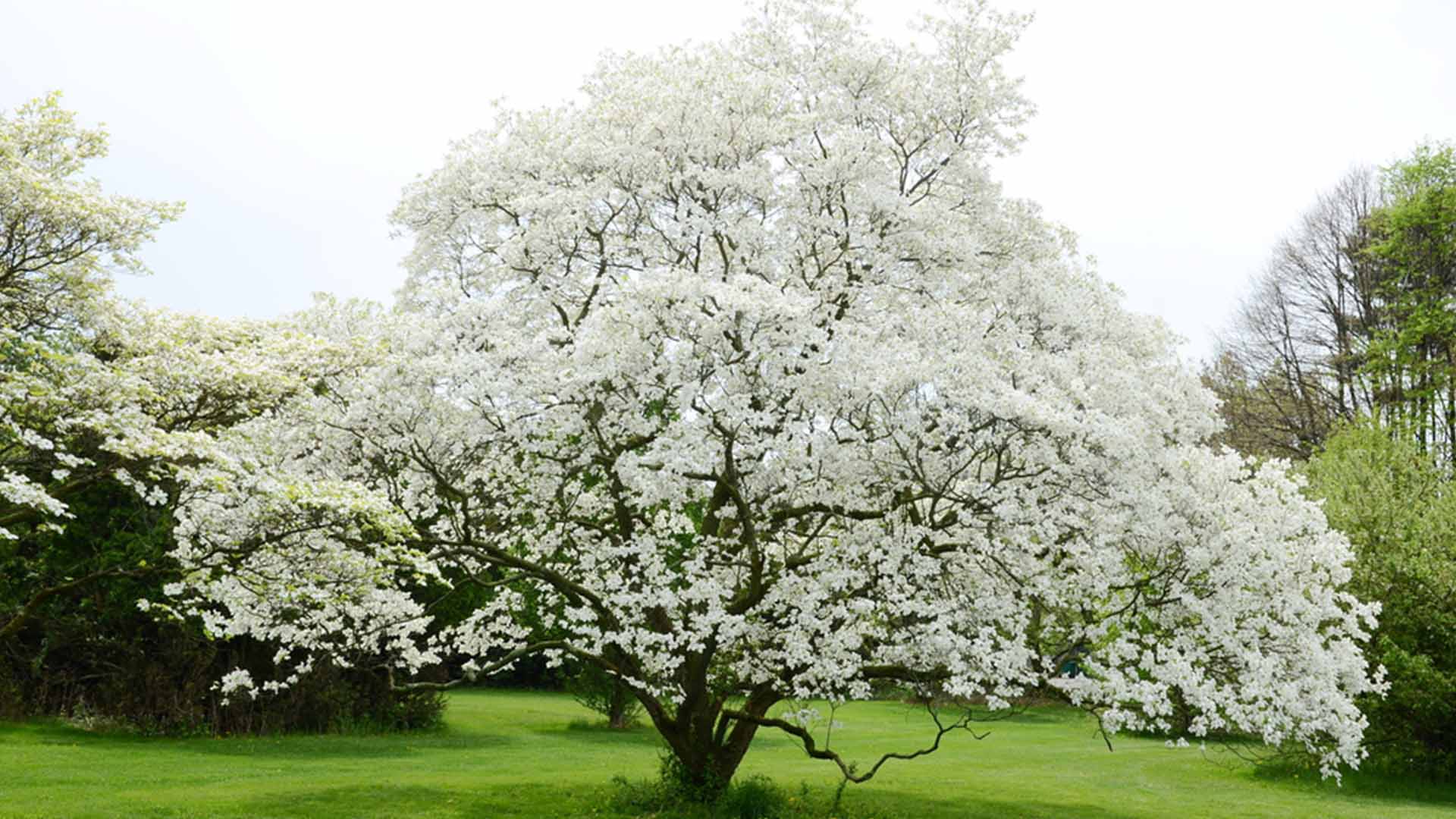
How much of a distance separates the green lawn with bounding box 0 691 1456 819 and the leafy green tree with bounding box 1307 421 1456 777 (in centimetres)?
109

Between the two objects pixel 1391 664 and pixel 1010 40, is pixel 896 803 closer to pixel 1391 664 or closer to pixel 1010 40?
pixel 1391 664

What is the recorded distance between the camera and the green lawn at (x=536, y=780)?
17.9m

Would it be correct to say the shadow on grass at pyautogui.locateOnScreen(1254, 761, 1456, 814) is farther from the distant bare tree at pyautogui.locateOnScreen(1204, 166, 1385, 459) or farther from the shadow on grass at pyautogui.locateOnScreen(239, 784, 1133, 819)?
the distant bare tree at pyautogui.locateOnScreen(1204, 166, 1385, 459)

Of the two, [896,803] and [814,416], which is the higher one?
[814,416]

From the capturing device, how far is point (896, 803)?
1962 cm

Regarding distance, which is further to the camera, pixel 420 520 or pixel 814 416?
pixel 420 520

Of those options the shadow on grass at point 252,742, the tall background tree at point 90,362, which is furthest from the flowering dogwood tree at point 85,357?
the shadow on grass at point 252,742

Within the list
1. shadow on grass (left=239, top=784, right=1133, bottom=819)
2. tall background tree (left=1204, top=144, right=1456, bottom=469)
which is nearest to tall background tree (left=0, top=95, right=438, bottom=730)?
shadow on grass (left=239, top=784, right=1133, bottom=819)

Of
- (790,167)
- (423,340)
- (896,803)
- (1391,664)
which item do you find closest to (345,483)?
(423,340)

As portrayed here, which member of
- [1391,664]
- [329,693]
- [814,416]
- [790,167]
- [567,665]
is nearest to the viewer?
[814,416]

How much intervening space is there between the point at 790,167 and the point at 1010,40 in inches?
160

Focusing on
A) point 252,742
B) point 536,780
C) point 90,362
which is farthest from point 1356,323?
point 90,362

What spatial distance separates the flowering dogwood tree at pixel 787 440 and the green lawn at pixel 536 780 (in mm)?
2902

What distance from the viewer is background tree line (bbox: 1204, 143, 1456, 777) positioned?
75.0ft
